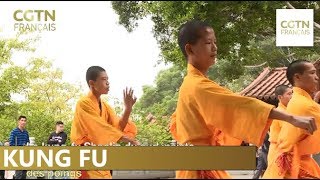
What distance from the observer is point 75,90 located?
19750 mm

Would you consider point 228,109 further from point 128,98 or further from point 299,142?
point 128,98

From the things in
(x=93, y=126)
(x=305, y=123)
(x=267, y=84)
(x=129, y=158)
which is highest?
(x=267, y=84)

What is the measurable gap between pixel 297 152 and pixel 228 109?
5.66ft

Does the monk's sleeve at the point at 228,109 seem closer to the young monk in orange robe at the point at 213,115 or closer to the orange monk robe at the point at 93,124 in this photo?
the young monk in orange robe at the point at 213,115

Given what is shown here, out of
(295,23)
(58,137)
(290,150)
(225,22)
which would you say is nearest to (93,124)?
(290,150)

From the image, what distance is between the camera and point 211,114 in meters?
4.00

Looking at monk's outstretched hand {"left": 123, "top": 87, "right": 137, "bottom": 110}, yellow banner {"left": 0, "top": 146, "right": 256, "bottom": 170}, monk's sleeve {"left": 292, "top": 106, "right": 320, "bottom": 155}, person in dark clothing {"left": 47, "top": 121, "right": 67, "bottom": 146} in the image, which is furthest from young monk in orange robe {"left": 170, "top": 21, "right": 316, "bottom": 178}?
person in dark clothing {"left": 47, "top": 121, "right": 67, "bottom": 146}

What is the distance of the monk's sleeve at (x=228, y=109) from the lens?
3980 millimetres

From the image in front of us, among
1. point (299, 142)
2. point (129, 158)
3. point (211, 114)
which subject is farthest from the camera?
point (299, 142)

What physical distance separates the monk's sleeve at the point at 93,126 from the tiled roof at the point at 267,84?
8938 mm

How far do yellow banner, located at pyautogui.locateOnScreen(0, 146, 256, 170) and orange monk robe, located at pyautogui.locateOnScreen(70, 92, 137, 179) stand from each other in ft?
3.93

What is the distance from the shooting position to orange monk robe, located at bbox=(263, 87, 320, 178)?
218 inches

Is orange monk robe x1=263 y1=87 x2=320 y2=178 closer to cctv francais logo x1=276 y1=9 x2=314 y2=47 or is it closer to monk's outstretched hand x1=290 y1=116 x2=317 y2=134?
monk's outstretched hand x1=290 y1=116 x2=317 y2=134

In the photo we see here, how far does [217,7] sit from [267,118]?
12056mm
